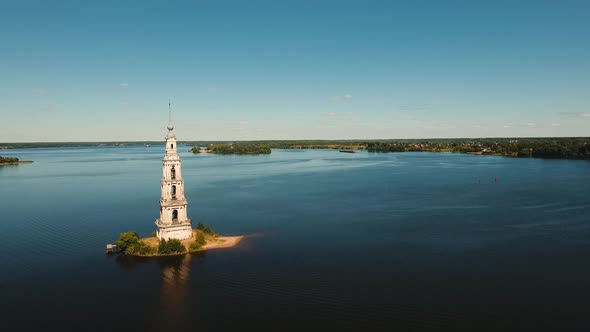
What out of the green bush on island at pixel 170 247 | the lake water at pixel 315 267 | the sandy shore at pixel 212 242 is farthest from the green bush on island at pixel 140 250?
the lake water at pixel 315 267

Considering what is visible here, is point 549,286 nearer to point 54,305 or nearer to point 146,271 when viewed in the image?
point 146,271

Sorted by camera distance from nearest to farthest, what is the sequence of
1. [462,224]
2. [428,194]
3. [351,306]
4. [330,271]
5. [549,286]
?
[351,306] → [549,286] → [330,271] → [462,224] → [428,194]

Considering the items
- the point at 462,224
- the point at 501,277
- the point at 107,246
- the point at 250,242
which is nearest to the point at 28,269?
the point at 107,246

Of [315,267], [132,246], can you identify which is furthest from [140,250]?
[315,267]

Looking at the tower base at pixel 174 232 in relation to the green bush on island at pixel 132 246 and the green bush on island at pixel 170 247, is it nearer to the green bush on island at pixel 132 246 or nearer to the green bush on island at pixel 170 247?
the green bush on island at pixel 170 247

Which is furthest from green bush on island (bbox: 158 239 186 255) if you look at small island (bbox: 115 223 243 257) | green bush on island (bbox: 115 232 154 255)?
green bush on island (bbox: 115 232 154 255)

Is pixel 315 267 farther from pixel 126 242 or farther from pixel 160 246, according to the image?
pixel 126 242
